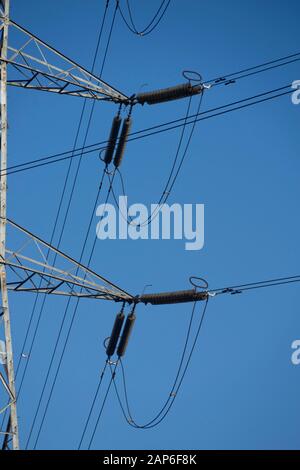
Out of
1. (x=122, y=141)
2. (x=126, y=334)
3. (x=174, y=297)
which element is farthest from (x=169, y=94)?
(x=126, y=334)

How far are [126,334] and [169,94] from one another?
7.23 metres

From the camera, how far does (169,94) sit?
139 feet

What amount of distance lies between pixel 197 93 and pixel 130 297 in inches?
245

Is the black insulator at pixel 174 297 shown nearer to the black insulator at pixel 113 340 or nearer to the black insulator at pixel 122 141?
the black insulator at pixel 113 340

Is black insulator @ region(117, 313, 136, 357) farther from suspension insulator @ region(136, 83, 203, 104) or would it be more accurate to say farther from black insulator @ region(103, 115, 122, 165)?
suspension insulator @ region(136, 83, 203, 104)

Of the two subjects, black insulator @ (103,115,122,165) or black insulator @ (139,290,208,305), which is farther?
black insulator @ (103,115,122,165)

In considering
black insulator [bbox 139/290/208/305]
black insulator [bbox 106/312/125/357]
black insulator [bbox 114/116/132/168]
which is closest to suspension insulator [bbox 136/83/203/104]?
black insulator [bbox 114/116/132/168]

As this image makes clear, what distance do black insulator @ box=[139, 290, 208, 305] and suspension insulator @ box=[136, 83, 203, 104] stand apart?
19.2 feet

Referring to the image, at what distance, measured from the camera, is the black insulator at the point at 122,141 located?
146 ft

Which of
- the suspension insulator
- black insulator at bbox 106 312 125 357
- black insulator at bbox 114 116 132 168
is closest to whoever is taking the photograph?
the suspension insulator

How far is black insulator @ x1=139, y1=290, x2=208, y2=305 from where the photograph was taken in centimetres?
3975

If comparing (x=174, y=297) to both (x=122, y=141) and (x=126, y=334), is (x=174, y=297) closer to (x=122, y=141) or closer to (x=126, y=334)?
(x=126, y=334)
